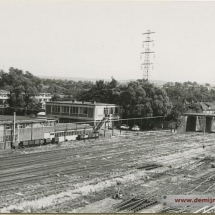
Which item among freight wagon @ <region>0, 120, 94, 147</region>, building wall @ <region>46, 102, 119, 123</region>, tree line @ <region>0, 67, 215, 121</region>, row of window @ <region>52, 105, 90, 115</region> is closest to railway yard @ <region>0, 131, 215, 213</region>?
freight wagon @ <region>0, 120, 94, 147</region>

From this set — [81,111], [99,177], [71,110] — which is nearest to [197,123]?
[81,111]

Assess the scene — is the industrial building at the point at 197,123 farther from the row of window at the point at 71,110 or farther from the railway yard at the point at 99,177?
the railway yard at the point at 99,177

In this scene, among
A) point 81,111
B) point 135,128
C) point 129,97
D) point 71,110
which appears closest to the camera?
point 81,111

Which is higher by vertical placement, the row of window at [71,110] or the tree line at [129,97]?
the tree line at [129,97]

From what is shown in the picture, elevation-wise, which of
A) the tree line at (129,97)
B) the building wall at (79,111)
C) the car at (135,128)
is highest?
the tree line at (129,97)

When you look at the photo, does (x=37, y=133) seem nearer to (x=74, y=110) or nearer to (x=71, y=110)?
(x=74, y=110)

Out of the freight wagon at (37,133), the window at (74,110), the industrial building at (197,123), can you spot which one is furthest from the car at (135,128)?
the freight wagon at (37,133)

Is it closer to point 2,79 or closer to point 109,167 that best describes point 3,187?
point 109,167
